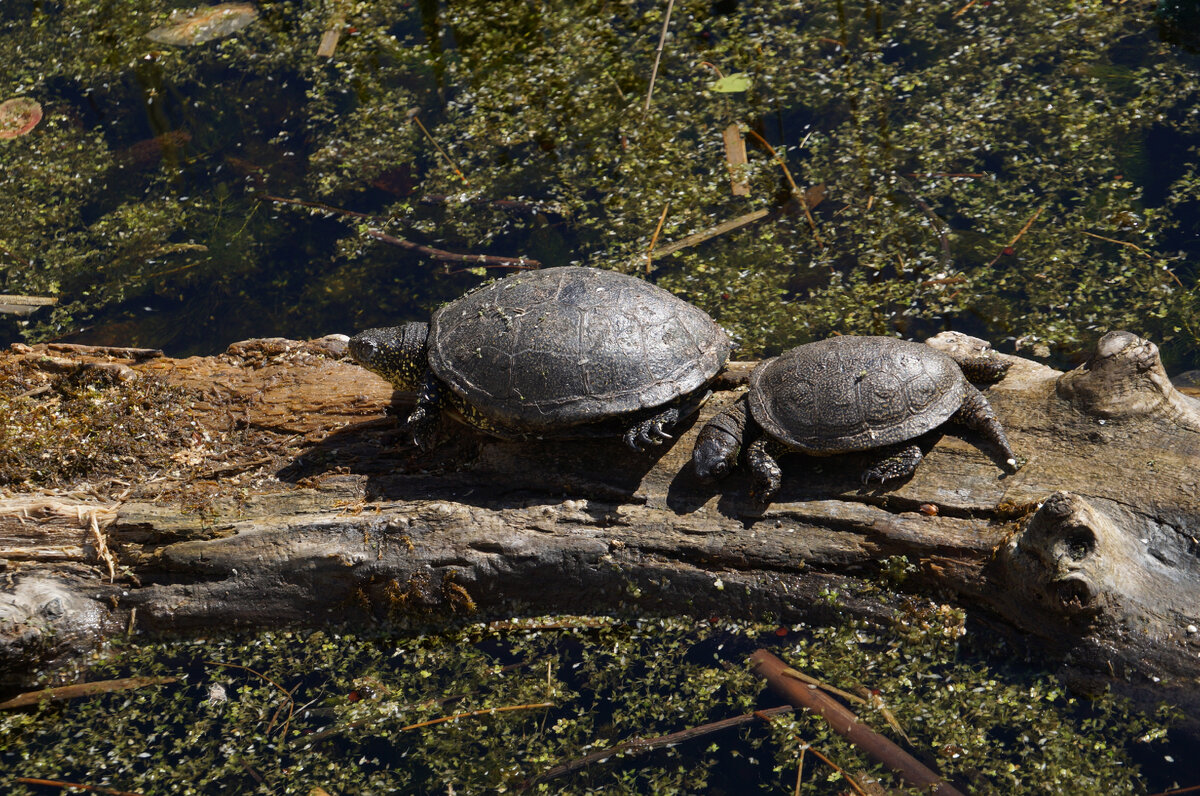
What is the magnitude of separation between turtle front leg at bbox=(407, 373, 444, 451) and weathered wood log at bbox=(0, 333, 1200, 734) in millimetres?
84

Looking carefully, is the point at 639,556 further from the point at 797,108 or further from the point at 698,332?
the point at 797,108

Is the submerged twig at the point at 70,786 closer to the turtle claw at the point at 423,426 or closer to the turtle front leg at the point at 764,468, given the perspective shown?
the turtle claw at the point at 423,426

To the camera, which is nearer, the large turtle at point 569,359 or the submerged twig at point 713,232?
the large turtle at point 569,359

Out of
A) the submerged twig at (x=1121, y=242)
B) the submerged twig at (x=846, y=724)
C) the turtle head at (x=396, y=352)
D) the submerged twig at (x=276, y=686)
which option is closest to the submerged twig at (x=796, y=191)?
the submerged twig at (x=1121, y=242)

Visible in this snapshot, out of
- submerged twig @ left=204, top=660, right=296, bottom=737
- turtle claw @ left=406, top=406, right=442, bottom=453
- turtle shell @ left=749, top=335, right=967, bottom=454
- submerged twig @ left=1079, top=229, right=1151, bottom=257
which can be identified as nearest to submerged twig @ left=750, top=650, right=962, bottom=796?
turtle shell @ left=749, top=335, right=967, bottom=454

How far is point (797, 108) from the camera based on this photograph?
6.14m

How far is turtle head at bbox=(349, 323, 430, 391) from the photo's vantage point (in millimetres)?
3691

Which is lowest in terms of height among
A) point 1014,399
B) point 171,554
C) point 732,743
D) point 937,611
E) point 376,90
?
point 732,743

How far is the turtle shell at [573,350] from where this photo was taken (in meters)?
3.28

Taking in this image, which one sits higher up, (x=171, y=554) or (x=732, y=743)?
(x=171, y=554)

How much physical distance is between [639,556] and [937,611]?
1.15 metres

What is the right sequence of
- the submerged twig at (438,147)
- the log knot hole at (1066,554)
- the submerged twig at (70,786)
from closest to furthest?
1. the log knot hole at (1066,554)
2. the submerged twig at (70,786)
3. the submerged twig at (438,147)

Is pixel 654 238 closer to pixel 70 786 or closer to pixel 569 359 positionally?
pixel 569 359

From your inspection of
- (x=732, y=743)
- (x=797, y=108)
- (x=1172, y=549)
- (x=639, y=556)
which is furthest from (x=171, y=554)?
(x=797, y=108)
